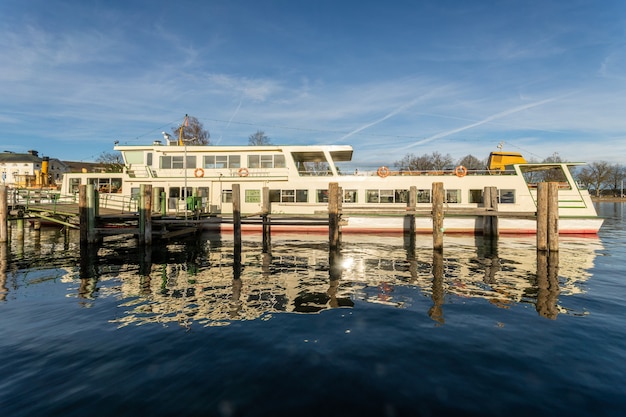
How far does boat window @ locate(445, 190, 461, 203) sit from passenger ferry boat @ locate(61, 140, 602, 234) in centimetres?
7

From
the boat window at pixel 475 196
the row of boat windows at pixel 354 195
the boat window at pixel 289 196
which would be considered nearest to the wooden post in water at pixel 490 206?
the boat window at pixel 475 196

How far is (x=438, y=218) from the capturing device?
16.7 m

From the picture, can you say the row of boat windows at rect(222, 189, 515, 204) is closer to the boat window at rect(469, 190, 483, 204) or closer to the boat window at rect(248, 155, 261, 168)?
the boat window at rect(469, 190, 483, 204)

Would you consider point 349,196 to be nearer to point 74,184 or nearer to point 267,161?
point 267,161

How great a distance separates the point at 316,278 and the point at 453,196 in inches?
634

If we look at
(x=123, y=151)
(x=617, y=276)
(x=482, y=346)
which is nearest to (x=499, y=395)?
(x=482, y=346)

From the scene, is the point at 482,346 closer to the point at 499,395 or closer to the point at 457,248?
the point at 499,395

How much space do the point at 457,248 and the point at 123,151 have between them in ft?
79.5

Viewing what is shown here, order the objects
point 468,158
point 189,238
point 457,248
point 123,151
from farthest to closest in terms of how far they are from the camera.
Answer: point 468,158 → point 123,151 → point 189,238 → point 457,248

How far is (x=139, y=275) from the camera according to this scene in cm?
1216

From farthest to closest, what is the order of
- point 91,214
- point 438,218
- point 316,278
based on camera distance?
point 91,214
point 438,218
point 316,278

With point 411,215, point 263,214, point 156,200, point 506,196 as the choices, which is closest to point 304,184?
point 263,214

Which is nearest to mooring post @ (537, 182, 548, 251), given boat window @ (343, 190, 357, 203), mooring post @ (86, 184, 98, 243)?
boat window @ (343, 190, 357, 203)

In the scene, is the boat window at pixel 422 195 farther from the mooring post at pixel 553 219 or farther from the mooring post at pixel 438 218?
the mooring post at pixel 553 219
